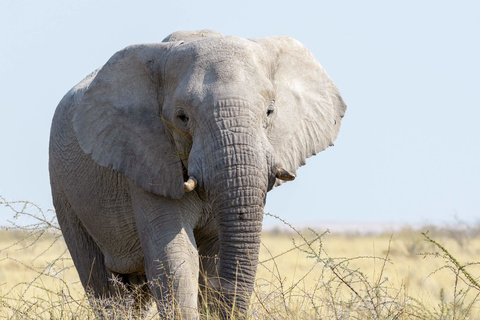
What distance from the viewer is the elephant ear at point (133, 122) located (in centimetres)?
556

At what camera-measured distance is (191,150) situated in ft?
16.6

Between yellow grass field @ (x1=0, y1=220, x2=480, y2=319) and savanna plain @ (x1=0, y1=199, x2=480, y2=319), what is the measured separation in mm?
16

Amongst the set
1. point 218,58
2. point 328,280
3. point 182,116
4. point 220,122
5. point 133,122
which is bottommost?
point 328,280

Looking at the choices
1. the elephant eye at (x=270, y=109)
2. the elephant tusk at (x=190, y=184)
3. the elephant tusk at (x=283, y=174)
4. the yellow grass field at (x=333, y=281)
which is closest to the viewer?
the yellow grass field at (x=333, y=281)

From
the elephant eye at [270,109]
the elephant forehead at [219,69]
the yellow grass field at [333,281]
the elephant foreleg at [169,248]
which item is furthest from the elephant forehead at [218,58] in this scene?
the yellow grass field at [333,281]

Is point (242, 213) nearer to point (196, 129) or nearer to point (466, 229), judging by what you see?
point (196, 129)

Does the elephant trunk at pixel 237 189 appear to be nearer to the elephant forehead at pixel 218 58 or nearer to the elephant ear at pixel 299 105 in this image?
the elephant forehead at pixel 218 58

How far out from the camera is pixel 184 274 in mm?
5375

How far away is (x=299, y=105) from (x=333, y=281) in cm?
189

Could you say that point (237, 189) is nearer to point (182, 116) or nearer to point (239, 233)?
point (239, 233)

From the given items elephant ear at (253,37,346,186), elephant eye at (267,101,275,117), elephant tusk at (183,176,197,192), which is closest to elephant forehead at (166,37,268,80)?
elephant eye at (267,101,275,117)

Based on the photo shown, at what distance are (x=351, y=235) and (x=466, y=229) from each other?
346 inches

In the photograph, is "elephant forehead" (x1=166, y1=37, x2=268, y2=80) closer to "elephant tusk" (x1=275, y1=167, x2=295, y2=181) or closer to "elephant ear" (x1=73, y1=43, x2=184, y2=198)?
"elephant ear" (x1=73, y1=43, x2=184, y2=198)

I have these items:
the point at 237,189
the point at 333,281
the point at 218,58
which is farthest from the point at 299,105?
the point at 333,281
